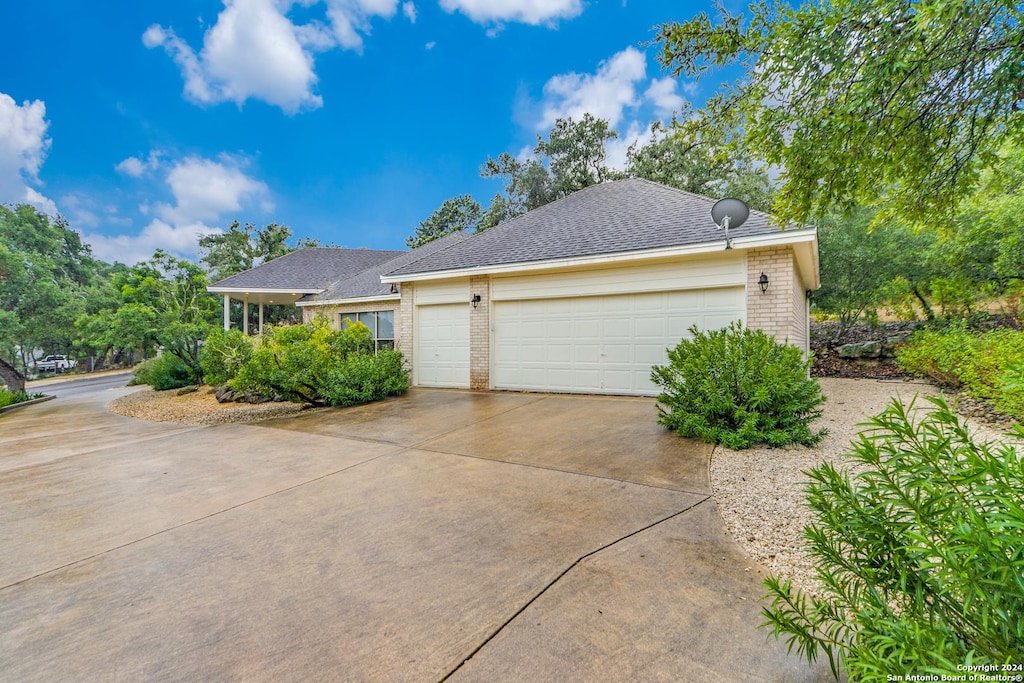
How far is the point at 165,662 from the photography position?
6.26 ft

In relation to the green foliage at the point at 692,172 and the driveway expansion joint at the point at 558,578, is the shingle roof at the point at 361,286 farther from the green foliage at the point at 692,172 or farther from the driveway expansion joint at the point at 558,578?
the driveway expansion joint at the point at 558,578

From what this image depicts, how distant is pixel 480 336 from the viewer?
10.0m

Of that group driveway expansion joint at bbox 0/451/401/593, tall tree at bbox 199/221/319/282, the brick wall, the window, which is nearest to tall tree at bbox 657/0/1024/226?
driveway expansion joint at bbox 0/451/401/593

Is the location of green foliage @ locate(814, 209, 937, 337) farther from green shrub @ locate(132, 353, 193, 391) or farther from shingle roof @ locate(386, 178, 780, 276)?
green shrub @ locate(132, 353, 193, 391)

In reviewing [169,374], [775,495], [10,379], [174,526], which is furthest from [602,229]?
[10,379]

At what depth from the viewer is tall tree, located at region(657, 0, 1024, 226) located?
3570mm

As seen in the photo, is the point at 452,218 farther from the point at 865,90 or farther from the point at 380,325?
the point at 865,90

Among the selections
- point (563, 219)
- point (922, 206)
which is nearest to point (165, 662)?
point (922, 206)

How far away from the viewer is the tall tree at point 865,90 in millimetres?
3570

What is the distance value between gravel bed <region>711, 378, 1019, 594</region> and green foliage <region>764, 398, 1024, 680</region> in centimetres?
79

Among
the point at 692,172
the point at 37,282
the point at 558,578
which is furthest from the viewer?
the point at 37,282

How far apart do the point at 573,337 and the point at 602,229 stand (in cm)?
269

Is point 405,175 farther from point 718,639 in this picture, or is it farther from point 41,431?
point 718,639

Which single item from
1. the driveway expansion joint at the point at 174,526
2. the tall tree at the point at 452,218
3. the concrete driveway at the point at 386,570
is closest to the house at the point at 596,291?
the concrete driveway at the point at 386,570
